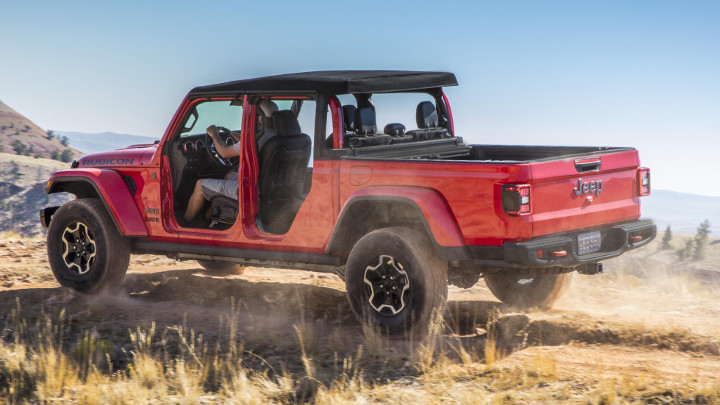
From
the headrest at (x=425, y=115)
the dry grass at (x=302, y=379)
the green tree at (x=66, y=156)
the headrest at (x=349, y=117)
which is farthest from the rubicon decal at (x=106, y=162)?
the green tree at (x=66, y=156)

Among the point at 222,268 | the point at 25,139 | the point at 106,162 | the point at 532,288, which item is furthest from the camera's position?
the point at 25,139

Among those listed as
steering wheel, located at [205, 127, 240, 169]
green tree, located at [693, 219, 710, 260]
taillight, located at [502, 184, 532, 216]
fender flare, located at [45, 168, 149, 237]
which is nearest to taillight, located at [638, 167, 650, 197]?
taillight, located at [502, 184, 532, 216]

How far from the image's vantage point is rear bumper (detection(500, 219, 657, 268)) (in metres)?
5.56

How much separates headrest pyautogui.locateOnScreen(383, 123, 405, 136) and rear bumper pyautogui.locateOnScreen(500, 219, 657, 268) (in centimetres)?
179

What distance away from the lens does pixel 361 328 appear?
6.56 m

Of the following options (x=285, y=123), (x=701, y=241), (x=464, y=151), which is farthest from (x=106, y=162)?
→ (x=701, y=241)

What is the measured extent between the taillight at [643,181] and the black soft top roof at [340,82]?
187cm

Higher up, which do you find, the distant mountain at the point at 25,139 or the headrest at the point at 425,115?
the distant mountain at the point at 25,139

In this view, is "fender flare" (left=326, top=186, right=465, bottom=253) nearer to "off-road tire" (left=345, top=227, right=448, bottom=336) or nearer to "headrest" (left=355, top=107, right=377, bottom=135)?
"off-road tire" (left=345, top=227, right=448, bottom=336)

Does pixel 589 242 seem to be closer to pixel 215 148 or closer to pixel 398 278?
pixel 398 278

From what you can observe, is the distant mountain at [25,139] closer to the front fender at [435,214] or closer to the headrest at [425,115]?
the headrest at [425,115]

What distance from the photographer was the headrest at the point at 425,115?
751 cm

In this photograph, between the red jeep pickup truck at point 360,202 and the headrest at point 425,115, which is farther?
the headrest at point 425,115

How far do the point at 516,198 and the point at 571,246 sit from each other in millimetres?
647
